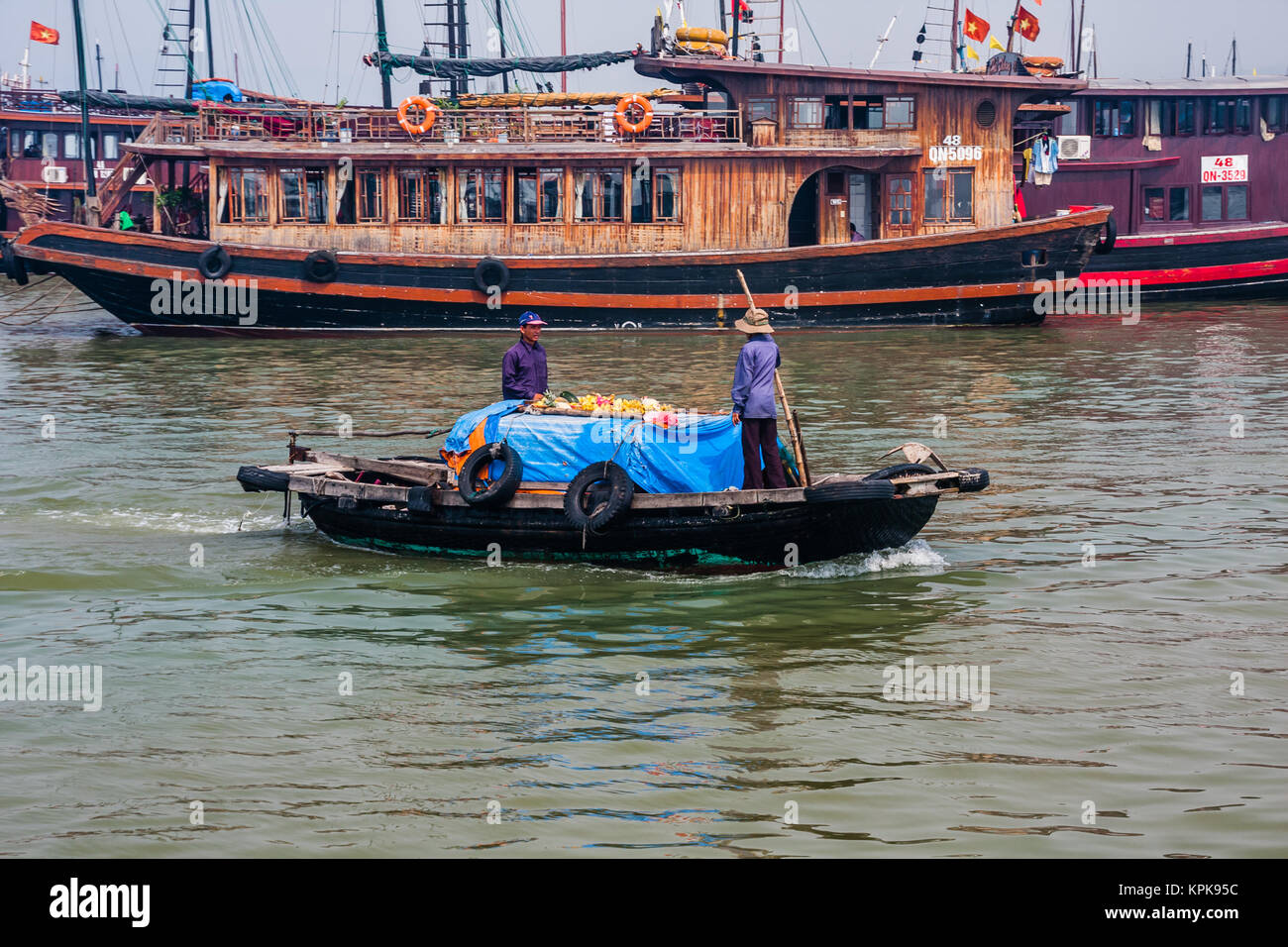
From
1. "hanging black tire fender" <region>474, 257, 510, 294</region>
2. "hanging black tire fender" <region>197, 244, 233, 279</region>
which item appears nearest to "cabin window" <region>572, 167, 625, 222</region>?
"hanging black tire fender" <region>474, 257, 510, 294</region>

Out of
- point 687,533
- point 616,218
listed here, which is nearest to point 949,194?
point 616,218

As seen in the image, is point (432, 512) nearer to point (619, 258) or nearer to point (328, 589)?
point (328, 589)

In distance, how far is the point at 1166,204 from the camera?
3073 cm

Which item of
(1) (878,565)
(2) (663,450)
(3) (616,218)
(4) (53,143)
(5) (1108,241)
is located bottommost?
(1) (878,565)

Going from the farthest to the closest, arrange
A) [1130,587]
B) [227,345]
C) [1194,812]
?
[227,345], [1130,587], [1194,812]

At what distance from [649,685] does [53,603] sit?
14.9ft

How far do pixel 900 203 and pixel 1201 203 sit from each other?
9.77 meters

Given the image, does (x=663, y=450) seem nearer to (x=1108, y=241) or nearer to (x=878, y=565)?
(x=878, y=565)

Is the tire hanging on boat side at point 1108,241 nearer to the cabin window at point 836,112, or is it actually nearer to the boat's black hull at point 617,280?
the boat's black hull at point 617,280

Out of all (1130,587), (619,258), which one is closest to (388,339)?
(619,258)

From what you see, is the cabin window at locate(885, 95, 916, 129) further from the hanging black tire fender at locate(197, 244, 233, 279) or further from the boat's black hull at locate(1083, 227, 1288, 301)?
the hanging black tire fender at locate(197, 244, 233, 279)

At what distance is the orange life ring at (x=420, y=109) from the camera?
25031mm

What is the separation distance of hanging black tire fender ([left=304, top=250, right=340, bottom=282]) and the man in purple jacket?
15997 mm

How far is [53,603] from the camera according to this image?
9.45 metres
